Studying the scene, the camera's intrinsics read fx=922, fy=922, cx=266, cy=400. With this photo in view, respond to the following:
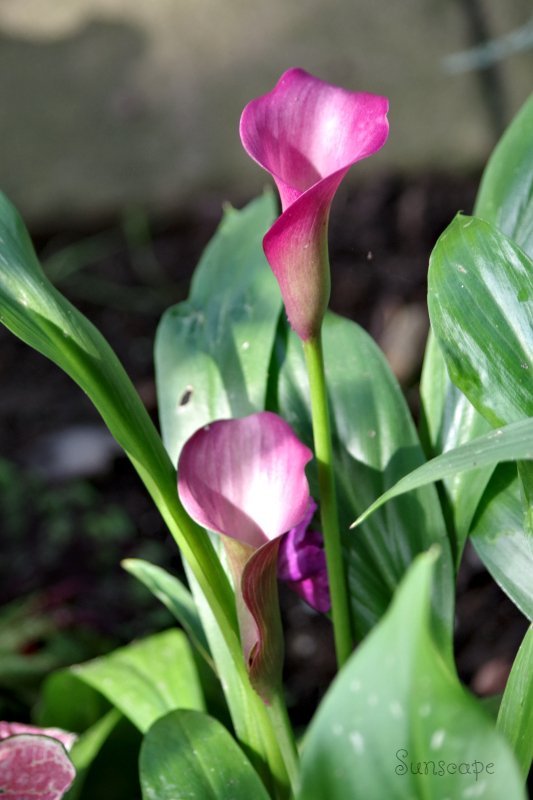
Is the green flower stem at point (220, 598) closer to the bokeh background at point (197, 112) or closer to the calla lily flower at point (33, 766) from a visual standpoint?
the calla lily flower at point (33, 766)

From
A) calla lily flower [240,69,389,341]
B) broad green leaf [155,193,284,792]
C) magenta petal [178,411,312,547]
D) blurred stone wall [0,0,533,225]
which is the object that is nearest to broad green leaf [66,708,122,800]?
broad green leaf [155,193,284,792]

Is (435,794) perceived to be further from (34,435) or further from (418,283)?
(418,283)

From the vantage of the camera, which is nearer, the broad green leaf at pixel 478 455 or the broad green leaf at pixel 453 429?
the broad green leaf at pixel 478 455

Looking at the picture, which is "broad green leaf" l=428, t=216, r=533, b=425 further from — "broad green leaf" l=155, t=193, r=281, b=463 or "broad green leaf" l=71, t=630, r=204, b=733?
"broad green leaf" l=71, t=630, r=204, b=733

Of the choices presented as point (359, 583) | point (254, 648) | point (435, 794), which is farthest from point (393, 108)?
point (435, 794)

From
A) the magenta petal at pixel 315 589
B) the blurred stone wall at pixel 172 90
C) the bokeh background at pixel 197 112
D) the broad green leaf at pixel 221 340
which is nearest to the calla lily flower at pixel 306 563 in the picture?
the magenta petal at pixel 315 589

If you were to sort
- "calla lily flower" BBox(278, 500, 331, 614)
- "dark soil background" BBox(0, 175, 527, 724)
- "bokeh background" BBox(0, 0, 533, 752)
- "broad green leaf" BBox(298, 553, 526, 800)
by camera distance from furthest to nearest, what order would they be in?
"bokeh background" BBox(0, 0, 533, 752)
"dark soil background" BBox(0, 175, 527, 724)
"calla lily flower" BBox(278, 500, 331, 614)
"broad green leaf" BBox(298, 553, 526, 800)
